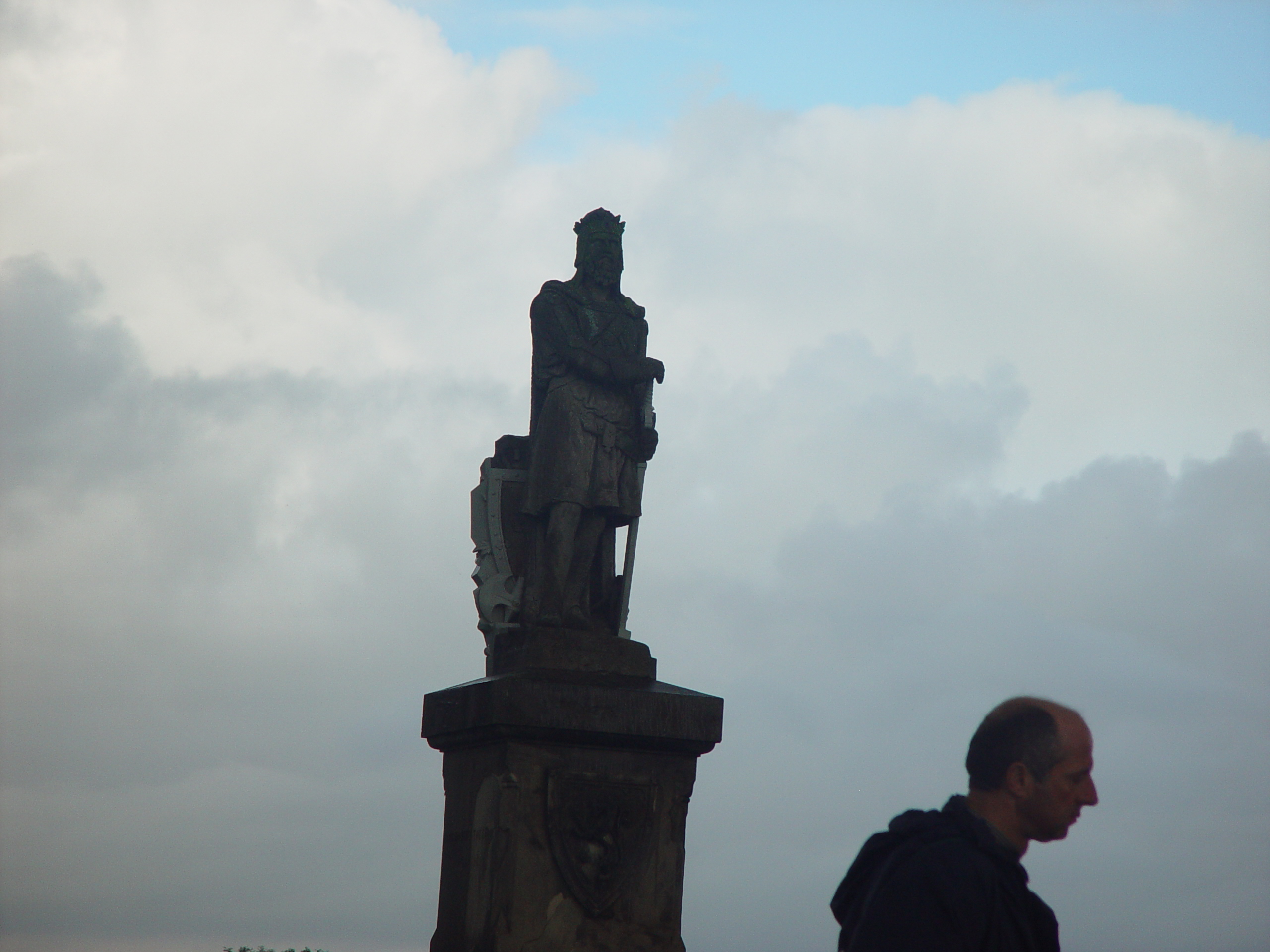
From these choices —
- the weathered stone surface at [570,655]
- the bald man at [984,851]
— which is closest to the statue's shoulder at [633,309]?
the weathered stone surface at [570,655]

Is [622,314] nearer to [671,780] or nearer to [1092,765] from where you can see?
[671,780]

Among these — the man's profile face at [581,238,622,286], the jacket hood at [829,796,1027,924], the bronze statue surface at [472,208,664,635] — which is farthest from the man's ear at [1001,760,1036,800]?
the man's profile face at [581,238,622,286]

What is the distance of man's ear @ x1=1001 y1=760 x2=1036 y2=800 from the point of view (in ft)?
10.4

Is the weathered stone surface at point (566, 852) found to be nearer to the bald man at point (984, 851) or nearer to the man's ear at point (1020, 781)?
the bald man at point (984, 851)

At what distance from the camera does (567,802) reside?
6902 millimetres

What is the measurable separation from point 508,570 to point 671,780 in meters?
1.46

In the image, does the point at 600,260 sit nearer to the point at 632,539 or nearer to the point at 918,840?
the point at 632,539

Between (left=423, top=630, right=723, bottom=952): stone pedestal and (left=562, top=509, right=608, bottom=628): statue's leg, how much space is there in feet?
0.88

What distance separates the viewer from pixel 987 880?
9.89ft

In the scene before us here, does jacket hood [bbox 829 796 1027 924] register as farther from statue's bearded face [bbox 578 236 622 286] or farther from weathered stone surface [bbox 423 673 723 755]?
statue's bearded face [bbox 578 236 622 286]

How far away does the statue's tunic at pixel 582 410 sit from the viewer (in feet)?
25.0

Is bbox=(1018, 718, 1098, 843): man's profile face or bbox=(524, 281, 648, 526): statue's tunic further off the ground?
bbox=(524, 281, 648, 526): statue's tunic

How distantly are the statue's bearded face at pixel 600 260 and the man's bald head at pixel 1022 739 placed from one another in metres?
5.12

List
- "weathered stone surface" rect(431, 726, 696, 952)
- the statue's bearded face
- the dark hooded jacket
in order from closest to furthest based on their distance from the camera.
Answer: the dark hooded jacket → "weathered stone surface" rect(431, 726, 696, 952) → the statue's bearded face
